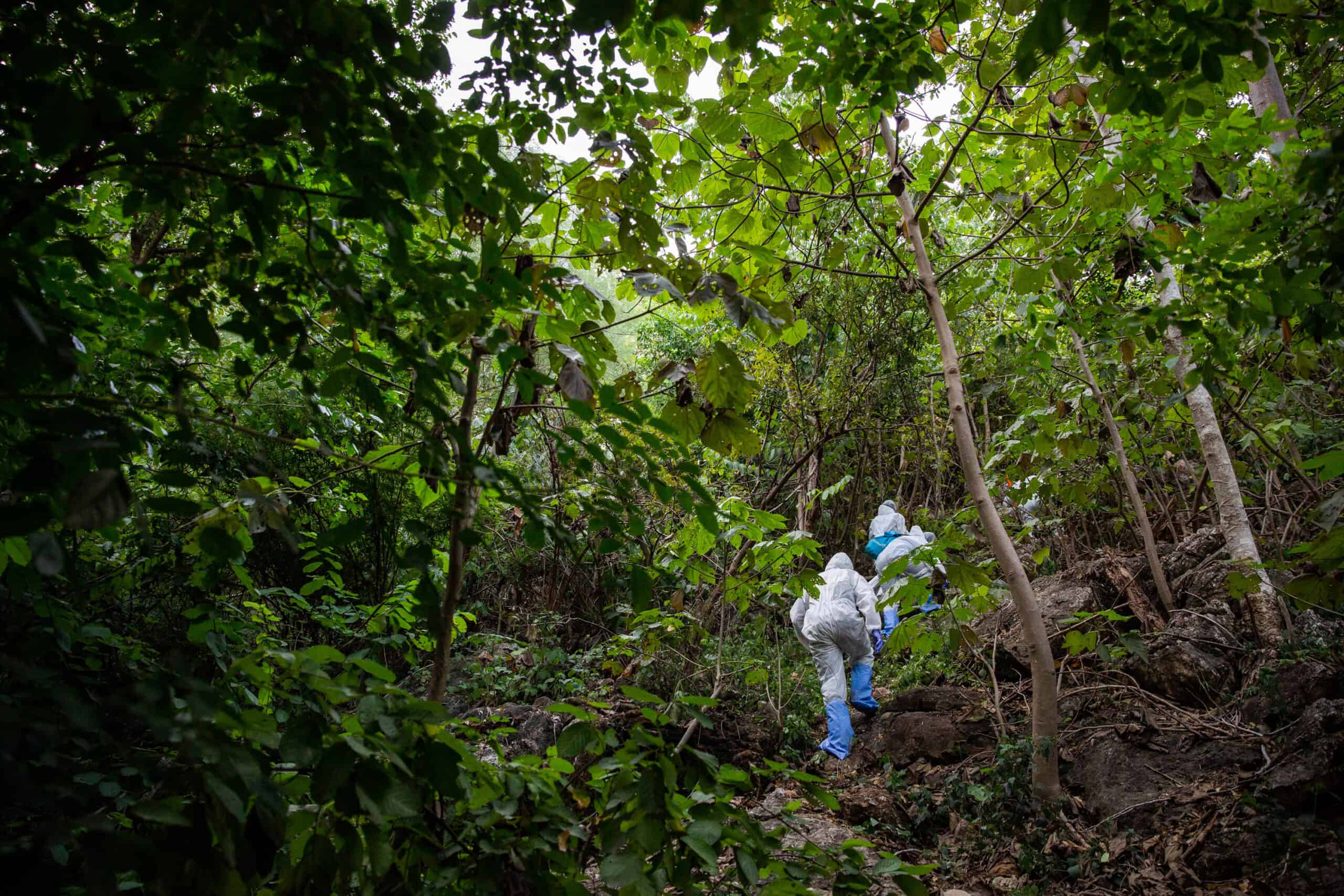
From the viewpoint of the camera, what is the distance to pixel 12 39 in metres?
0.94

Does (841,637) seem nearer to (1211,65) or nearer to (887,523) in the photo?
(887,523)

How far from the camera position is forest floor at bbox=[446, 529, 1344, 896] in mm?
2729

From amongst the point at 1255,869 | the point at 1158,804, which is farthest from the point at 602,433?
the point at 1158,804

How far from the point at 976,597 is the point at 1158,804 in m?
1.33

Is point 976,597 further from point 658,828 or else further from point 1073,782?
point 658,828

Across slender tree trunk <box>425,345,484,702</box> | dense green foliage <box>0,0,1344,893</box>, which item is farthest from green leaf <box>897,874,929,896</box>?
slender tree trunk <box>425,345,484,702</box>

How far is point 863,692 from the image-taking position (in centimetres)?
599

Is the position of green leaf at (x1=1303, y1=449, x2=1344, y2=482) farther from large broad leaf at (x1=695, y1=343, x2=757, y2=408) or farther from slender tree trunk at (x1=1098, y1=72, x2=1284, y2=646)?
slender tree trunk at (x1=1098, y1=72, x2=1284, y2=646)

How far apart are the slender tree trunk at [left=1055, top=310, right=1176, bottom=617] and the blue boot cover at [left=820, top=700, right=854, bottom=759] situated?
93.7 inches

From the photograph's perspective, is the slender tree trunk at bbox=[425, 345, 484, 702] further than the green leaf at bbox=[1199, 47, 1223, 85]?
No

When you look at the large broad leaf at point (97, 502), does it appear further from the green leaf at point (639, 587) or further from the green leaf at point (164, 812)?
the green leaf at point (639, 587)

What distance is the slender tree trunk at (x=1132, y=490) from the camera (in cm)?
465

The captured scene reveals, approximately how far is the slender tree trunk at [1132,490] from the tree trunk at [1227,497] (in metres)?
0.45

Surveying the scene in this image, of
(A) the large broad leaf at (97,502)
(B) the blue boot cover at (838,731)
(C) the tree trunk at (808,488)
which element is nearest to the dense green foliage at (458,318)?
(A) the large broad leaf at (97,502)
